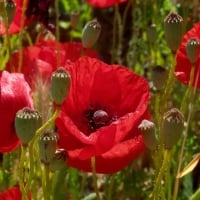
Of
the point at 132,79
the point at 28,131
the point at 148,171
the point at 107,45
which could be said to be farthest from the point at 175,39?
the point at 107,45

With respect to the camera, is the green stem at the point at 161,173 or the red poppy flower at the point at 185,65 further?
the red poppy flower at the point at 185,65

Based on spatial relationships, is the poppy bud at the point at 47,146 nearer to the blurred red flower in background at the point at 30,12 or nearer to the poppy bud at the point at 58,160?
the poppy bud at the point at 58,160

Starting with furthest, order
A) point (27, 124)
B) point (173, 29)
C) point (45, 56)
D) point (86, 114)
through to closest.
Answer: point (45, 56)
point (86, 114)
point (173, 29)
point (27, 124)

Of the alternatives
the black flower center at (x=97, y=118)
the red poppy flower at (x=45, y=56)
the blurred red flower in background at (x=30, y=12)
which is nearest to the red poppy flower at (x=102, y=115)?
the black flower center at (x=97, y=118)

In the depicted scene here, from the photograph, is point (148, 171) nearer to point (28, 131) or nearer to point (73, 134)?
point (73, 134)

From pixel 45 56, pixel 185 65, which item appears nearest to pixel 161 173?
pixel 185 65

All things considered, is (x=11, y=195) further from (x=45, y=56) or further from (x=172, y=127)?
(x=45, y=56)

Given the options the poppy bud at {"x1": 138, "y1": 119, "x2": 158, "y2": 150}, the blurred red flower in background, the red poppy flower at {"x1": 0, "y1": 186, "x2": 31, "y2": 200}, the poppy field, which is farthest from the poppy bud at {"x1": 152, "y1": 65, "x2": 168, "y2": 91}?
the blurred red flower in background
